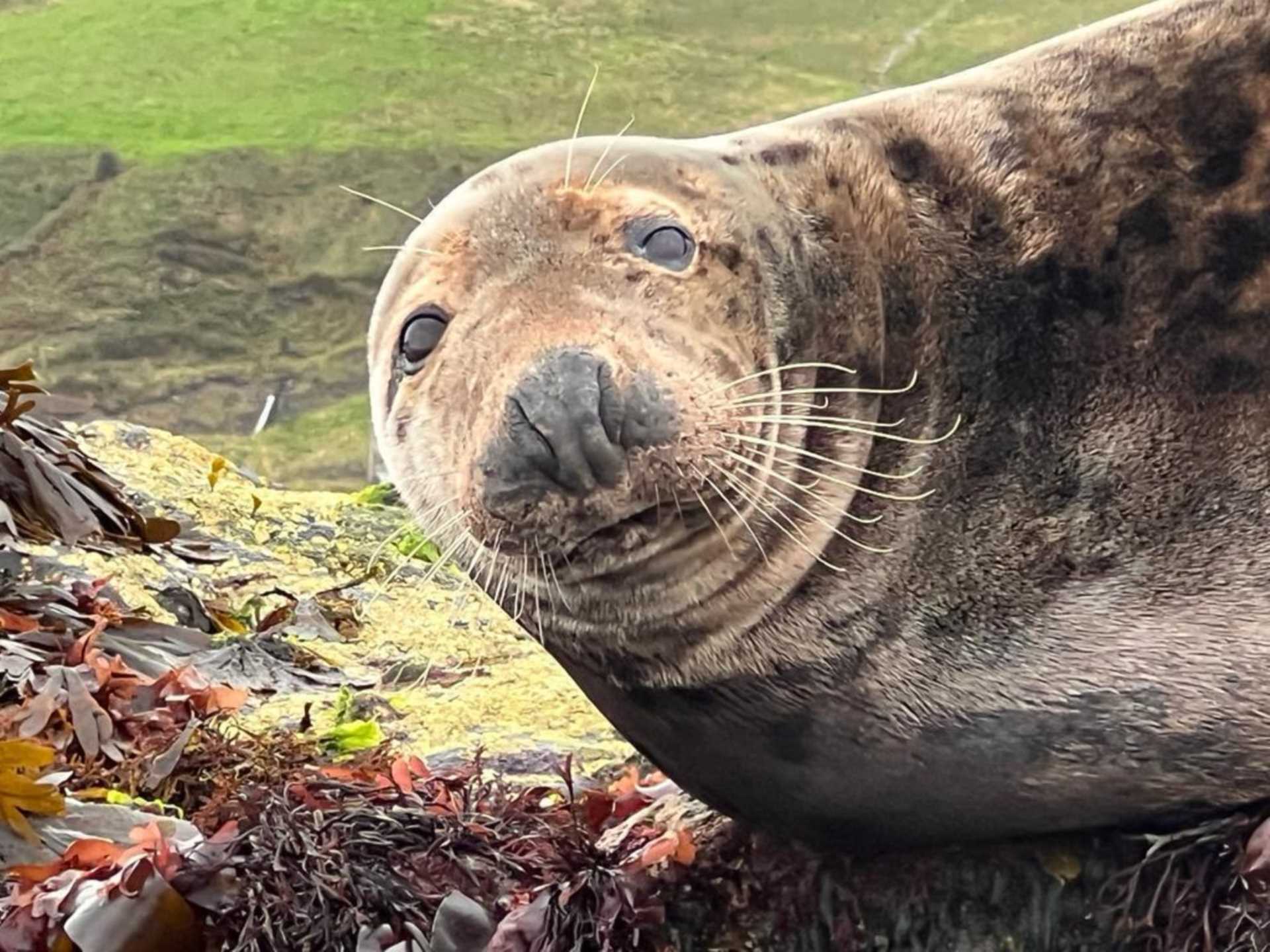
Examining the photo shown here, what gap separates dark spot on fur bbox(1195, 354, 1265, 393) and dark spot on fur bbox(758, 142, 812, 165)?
832mm

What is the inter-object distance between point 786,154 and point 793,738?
1.08 metres

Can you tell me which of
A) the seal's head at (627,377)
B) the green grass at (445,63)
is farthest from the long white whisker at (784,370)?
the green grass at (445,63)

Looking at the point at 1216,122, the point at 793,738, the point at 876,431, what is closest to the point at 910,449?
the point at 876,431

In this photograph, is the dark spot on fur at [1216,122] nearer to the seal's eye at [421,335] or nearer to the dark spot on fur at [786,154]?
the dark spot on fur at [786,154]

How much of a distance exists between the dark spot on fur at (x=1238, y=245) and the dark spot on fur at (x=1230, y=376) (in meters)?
0.15

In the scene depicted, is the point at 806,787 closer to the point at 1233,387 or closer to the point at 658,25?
the point at 1233,387

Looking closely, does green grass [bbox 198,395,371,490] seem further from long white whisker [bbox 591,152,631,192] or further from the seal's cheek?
the seal's cheek

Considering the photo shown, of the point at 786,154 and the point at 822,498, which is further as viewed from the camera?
the point at 786,154

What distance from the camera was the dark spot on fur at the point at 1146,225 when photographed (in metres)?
3.05

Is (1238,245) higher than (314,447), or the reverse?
(314,447)

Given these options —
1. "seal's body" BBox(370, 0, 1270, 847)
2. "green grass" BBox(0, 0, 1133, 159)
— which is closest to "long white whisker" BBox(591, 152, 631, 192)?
"seal's body" BBox(370, 0, 1270, 847)

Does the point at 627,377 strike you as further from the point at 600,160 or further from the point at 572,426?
the point at 600,160

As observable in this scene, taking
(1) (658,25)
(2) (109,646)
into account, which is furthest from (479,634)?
(1) (658,25)

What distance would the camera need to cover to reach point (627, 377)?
270 cm
